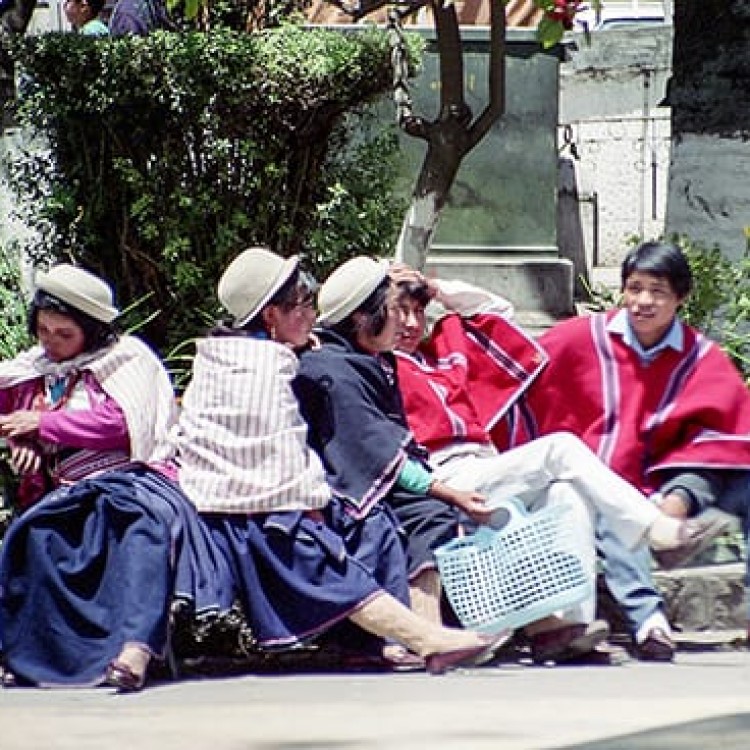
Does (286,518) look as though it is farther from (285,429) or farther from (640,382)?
(640,382)

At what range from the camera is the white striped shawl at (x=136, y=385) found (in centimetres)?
827

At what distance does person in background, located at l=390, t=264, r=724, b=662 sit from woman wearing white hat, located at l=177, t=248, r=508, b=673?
321 mm

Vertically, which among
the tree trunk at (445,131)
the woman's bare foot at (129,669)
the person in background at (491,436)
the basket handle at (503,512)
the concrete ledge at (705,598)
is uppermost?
the tree trunk at (445,131)

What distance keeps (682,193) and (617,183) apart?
240 inches

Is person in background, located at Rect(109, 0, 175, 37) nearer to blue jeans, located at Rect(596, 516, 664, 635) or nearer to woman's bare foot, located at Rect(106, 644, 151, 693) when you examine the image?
blue jeans, located at Rect(596, 516, 664, 635)

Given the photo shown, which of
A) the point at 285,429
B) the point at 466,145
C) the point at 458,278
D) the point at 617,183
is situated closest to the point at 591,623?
the point at 285,429

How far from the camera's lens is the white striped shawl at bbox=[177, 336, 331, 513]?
8.16 metres

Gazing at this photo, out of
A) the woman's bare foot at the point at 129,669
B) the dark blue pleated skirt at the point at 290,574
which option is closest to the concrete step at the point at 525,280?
the dark blue pleated skirt at the point at 290,574

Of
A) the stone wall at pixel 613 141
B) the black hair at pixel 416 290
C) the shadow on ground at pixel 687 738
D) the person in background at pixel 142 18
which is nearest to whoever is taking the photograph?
the shadow on ground at pixel 687 738

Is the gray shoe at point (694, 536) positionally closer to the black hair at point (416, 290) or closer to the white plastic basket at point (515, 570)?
the white plastic basket at point (515, 570)

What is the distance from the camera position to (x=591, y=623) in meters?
8.20

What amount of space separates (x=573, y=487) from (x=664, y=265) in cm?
89

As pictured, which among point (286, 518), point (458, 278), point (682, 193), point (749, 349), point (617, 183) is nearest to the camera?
point (286, 518)

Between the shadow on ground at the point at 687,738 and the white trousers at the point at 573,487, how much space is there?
4.45 ft
